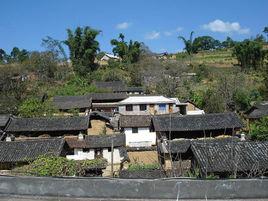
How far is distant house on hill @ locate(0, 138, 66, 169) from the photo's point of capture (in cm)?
2233

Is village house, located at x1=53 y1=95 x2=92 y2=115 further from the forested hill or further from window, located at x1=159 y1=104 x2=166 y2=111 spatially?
window, located at x1=159 y1=104 x2=166 y2=111

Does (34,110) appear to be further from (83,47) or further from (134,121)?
(83,47)

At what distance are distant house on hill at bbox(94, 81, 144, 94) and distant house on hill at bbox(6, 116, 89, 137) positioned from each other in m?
19.9

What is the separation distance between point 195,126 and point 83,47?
34.0 metres

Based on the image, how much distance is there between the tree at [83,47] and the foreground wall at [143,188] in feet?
178

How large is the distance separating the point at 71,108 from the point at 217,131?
64.9 ft

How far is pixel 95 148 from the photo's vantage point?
29.2m

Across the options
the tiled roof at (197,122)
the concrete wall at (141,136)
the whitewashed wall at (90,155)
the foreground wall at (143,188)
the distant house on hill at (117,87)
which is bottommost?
the whitewashed wall at (90,155)

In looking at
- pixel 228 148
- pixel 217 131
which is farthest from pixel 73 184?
pixel 217 131

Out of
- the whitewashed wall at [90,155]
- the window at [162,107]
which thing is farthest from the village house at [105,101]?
the whitewashed wall at [90,155]

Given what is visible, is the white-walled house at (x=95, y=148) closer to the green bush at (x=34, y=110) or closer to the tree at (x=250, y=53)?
the green bush at (x=34, y=110)

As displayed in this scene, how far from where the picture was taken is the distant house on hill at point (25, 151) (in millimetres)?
22328

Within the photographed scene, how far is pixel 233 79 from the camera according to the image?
47281mm

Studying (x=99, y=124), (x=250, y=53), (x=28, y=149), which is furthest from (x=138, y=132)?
(x=250, y=53)
